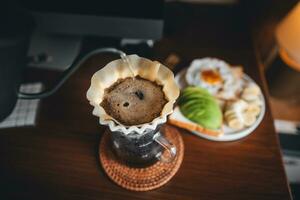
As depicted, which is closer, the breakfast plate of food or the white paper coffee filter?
the white paper coffee filter

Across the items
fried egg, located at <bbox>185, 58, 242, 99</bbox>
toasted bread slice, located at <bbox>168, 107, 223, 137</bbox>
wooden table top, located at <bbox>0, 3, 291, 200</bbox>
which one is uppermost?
fried egg, located at <bbox>185, 58, 242, 99</bbox>

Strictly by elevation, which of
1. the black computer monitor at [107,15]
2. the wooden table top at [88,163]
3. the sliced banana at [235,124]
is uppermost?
Result: the black computer monitor at [107,15]

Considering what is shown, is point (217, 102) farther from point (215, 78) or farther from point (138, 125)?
point (138, 125)

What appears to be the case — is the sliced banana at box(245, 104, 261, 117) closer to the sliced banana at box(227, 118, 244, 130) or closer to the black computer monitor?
the sliced banana at box(227, 118, 244, 130)

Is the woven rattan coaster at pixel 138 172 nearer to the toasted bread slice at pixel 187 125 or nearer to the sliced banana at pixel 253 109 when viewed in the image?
the toasted bread slice at pixel 187 125

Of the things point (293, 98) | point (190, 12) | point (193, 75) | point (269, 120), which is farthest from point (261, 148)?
point (190, 12)

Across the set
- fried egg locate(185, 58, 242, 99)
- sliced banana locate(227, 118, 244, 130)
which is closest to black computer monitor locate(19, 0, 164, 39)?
fried egg locate(185, 58, 242, 99)

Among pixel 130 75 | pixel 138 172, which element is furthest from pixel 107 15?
pixel 138 172

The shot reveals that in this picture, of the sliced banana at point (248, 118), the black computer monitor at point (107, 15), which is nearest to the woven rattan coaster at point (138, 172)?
the sliced banana at point (248, 118)

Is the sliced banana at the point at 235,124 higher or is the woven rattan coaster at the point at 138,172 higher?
the sliced banana at the point at 235,124
